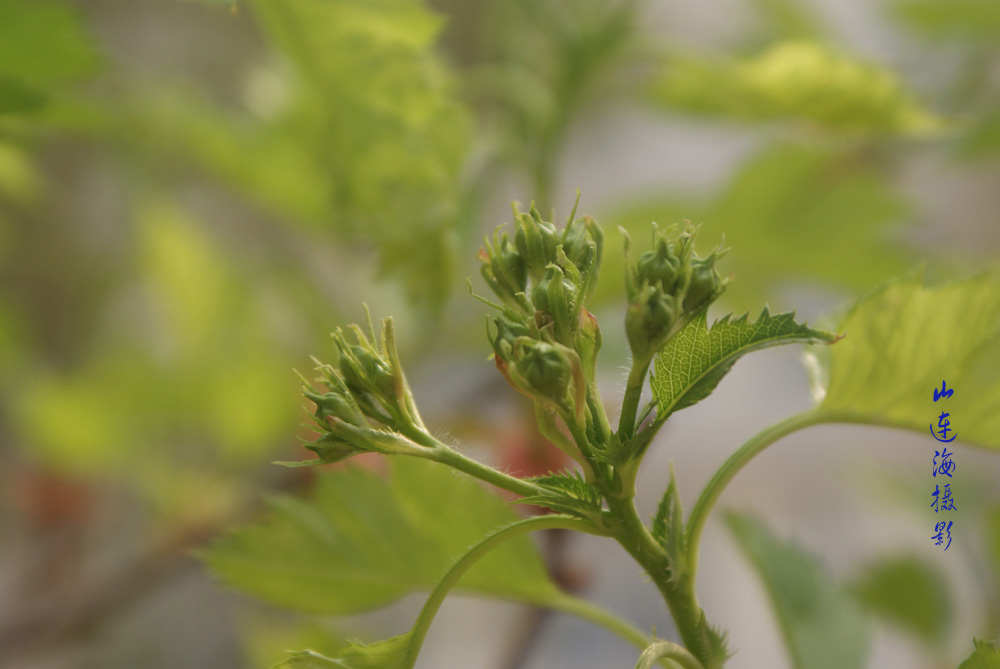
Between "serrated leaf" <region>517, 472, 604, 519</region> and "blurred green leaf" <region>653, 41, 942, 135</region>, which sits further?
"blurred green leaf" <region>653, 41, 942, 135</region>

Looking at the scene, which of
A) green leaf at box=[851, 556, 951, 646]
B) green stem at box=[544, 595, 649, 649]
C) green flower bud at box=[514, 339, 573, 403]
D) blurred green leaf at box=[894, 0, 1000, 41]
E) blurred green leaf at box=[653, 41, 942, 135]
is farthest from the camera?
blurred green leaf at box=[894, 0, 1000, 41]

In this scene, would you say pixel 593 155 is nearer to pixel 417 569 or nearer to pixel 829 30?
pixel 829 30

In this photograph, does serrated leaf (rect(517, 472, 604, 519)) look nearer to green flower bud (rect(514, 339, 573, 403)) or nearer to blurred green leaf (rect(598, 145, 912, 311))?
green flower bud (rect(514, 339, 573, 403))

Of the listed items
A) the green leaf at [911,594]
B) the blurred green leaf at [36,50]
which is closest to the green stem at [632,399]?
the blurred green leaf at [36,50]

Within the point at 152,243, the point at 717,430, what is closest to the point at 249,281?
the point at 152,243

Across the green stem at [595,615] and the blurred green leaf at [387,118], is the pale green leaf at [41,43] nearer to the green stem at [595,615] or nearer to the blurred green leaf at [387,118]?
the blurred green leaf at [387,118]

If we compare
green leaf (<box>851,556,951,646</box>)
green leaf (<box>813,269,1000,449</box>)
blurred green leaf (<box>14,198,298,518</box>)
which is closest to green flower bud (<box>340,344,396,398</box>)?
green leaf (<box>813,269,1000,449</box>)

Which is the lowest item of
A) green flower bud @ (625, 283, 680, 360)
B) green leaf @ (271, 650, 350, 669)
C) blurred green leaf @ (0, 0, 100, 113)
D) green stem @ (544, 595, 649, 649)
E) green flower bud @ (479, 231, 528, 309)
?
green leaf @ (271, 650, 350, 669)
